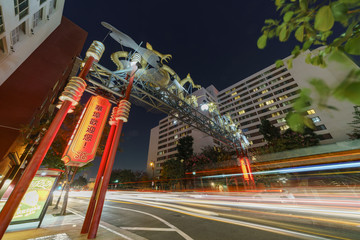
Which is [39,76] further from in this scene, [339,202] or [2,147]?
[339,202]

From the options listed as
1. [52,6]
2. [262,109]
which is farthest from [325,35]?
[262,109]

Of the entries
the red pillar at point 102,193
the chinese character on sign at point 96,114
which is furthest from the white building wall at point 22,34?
the red pillar at point 102,193

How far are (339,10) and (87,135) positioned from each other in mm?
5798

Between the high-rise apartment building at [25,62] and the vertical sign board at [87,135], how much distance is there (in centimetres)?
489

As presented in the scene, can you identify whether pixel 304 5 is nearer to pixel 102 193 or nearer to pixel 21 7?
pixel 102 193

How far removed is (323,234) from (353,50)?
602 cm

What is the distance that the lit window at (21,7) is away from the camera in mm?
6062

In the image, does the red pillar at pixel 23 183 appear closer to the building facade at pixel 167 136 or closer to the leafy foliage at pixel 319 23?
the leafy foliage at pixel 319 23

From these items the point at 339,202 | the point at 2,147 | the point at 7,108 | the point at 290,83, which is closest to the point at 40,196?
the point at 2,147

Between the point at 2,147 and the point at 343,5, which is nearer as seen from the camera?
the point at 343,5

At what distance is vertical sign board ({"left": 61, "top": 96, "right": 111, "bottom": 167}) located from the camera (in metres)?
4.24

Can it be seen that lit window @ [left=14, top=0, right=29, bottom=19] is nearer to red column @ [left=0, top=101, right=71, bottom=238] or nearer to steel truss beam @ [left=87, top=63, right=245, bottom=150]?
steel truss beam @ [left=87, top=63, right=245, bottom=150]

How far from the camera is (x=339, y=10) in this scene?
42.3 inches

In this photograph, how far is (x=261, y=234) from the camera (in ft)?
14.8
